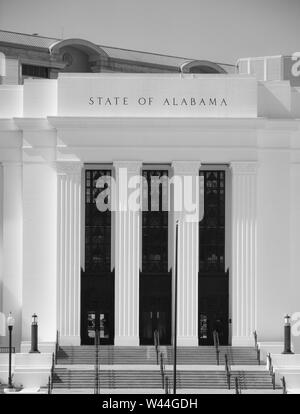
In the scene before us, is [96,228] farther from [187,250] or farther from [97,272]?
[187,250]

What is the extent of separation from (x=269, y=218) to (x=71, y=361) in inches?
421

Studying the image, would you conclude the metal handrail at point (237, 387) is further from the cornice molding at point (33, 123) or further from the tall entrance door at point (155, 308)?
the cornice molding at point (33, 123)

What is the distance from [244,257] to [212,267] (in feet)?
5.74

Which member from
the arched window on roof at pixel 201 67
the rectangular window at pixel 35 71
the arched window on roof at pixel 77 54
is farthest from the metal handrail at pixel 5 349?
the arched window on roof at pixel 201 67

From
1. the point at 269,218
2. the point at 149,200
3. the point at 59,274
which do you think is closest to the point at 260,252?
the point at 269,218

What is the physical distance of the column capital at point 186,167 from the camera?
55188 mm

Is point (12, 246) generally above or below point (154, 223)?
below

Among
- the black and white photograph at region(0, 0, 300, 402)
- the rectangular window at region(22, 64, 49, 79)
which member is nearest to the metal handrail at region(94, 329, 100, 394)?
the black and white photograph at region(0, 0, 300, 402)

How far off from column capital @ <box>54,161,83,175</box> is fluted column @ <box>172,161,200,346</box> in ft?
13.4

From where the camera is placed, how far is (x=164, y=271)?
186 ft

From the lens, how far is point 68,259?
5556 cm

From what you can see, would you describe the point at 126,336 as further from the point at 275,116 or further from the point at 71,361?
the point at 275,116

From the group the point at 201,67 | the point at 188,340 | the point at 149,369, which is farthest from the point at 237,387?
the point at 201,67
